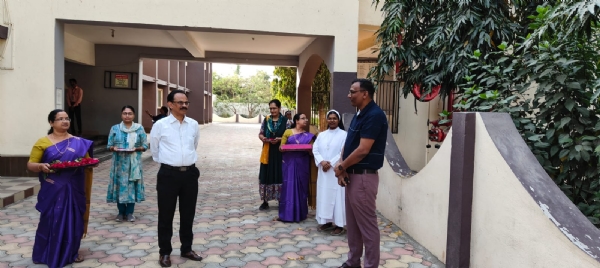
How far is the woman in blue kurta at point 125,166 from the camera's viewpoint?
538 centimetres

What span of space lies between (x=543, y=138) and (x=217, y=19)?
18.3 feet

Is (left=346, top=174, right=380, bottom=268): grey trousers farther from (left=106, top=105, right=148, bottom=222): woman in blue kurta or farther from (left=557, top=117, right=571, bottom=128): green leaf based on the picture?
(left=106, top=105, right=148, bottom=222): woman in blue kurta

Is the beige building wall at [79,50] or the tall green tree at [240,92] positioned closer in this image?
the beige building wall at [79,50]

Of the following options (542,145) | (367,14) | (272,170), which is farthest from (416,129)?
(542,145)

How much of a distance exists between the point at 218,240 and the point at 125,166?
1.67 metres

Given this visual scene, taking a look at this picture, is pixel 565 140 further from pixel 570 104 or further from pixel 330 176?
pixel 330 176

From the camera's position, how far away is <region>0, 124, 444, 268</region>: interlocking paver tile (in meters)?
4.13

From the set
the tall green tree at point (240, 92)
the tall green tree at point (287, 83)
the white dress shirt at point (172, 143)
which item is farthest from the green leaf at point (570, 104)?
the tall green tree at point (240, 92)

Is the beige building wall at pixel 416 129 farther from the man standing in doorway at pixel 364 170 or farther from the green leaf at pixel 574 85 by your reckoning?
the man standing in doorway at pixel 364 170

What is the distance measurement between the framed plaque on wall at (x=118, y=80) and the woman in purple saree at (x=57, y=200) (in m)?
9.42

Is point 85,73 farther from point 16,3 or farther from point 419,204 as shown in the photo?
point 419,204

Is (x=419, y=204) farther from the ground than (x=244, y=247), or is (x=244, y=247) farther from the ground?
(x=419, y=204)

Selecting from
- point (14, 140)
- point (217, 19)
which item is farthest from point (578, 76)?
point (14, 140)

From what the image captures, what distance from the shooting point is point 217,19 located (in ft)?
24.8
